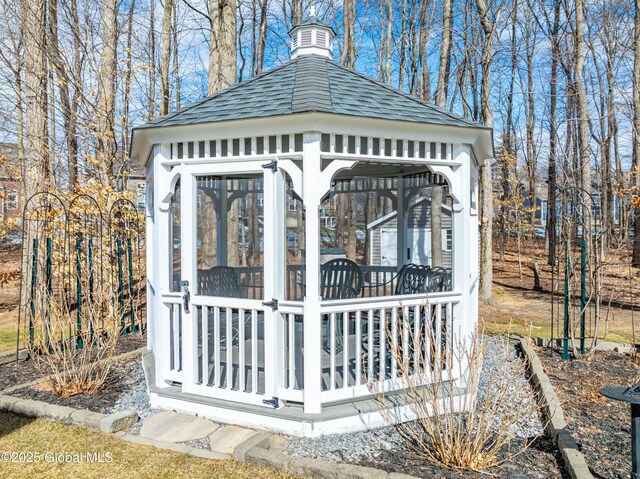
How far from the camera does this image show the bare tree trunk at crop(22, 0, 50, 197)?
9.00 m

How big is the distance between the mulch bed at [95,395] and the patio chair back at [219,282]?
1.28 meters

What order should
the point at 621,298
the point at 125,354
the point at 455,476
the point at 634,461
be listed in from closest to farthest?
1. the point at 634,461
2. the point at 455,476
3. the point at 125,354
4. the point at 621,298

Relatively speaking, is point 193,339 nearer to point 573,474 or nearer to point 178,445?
point 178,445

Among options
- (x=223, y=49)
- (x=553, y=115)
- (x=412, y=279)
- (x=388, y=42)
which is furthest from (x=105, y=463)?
(x=553, y=115)

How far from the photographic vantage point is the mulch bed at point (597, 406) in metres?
3.55

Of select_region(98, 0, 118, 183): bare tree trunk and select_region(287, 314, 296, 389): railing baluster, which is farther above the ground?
select_region(98, 0, 118, 183): bare tree trunk

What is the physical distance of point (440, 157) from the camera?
4684mm

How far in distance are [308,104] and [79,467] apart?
3251 millimetres

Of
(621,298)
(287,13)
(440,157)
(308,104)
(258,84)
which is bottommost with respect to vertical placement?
(621,298)

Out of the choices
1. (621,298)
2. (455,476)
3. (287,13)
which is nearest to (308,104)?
(455,476)

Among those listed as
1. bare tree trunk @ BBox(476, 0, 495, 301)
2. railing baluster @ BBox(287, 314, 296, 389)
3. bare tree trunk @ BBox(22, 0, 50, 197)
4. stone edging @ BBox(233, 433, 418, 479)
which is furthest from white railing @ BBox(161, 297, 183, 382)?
bare tree trunk @ BBox(476, 0, 495, 301)

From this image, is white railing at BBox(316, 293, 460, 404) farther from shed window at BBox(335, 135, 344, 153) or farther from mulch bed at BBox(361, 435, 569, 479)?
shed window at BBox(335, 135, 344, 153)

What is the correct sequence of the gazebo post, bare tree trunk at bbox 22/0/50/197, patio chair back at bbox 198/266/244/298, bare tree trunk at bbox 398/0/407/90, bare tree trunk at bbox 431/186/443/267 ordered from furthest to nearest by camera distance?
bare tree trunk at bbox 398/0/407/90 < bare tree trunk at bbox 431/186/443/267 < bare tree trunk at bbox 22/0/50/197 < patio chair back at bbox 198/266/244/298 < the gazebo post

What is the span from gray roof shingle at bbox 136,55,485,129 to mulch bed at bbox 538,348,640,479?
110 inches
